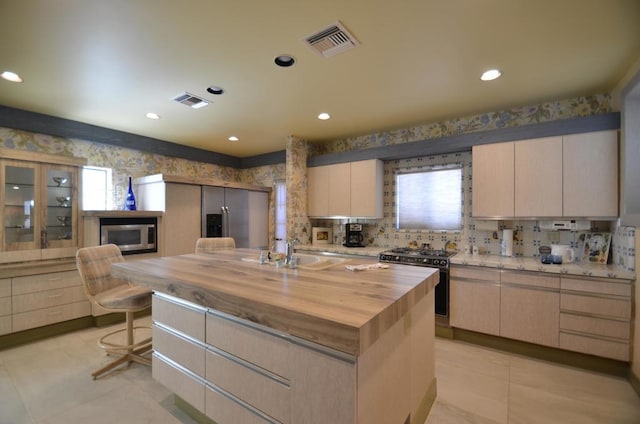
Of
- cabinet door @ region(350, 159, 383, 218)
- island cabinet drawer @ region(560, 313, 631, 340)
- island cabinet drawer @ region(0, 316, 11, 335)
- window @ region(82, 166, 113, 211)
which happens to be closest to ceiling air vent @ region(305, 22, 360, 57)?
cabinet door @ region(350, 159, 383, 218)

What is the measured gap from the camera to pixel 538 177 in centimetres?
273

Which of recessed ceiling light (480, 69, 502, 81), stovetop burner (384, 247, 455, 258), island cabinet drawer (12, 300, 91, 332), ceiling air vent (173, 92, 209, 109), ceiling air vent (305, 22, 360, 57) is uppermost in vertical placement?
ceiling air vent (305, 22, 360, 57)

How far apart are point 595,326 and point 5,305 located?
5362 millimetres

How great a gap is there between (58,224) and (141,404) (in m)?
2.41

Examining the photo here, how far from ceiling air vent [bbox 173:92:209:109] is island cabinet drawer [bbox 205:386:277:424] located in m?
2.53

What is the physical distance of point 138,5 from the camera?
157cm

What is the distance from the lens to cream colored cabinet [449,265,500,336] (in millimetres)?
2715

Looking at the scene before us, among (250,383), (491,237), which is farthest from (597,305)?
(250,383)

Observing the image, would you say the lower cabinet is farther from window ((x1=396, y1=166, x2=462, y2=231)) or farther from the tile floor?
window ((x1=396, y1=166, x2=462, y2=231))

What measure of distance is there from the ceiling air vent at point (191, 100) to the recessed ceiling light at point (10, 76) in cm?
119

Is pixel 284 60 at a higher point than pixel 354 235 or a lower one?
higher

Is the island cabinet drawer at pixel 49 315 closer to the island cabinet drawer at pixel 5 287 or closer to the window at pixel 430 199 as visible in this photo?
the island cabinet drawer at pixel 5 287

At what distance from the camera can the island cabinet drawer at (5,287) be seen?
9.02 ft

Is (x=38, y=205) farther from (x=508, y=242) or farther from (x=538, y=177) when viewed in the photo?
(x=538, y=177)
